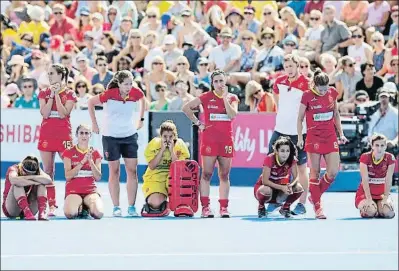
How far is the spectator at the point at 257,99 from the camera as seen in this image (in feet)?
68.2

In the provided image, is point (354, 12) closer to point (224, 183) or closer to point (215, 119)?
point (215, 119)

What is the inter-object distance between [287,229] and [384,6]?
9930 millimetres

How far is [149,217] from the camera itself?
15.4 meters

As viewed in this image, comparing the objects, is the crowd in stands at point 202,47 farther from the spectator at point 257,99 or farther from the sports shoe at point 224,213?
the sports shoe at point 224,213

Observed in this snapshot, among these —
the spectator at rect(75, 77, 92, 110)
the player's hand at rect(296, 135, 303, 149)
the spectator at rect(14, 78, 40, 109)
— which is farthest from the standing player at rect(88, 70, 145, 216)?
the spectator at rect(14, 78, 40, 109)

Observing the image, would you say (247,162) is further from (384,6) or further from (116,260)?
(116,260)

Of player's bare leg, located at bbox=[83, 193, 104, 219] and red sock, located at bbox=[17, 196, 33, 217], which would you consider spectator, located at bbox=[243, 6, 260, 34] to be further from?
red sock, located at bbox=[17, 196, 33, 217]

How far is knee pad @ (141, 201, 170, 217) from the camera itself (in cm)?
1555

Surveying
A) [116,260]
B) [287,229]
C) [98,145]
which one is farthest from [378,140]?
[98,145]

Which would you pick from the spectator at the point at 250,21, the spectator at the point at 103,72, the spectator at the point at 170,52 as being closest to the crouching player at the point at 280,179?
the spectator at the point at 103,72

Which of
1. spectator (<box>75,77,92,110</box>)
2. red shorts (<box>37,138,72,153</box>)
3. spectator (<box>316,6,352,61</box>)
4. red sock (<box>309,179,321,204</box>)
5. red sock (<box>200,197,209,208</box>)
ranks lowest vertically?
red sock (<box>200,197,209,208</box>)

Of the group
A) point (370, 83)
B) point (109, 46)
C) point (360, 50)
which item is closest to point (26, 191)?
point (370, 83)

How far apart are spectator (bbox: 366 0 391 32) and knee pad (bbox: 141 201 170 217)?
28.7 ft

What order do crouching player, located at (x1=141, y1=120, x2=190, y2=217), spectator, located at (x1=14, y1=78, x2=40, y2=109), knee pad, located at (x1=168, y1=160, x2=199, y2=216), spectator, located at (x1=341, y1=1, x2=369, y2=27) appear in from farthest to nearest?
spectator, located at (x1=341, y1=1, x2=369, y2=27), spectator, located at (x1=14, y1=78, x2=40, y2=109), crouching player, located at (x1=141, y1=120, x2=190, y2=217), knee pad, located at (x1=168, y1=160, x2=199, y2=216)
